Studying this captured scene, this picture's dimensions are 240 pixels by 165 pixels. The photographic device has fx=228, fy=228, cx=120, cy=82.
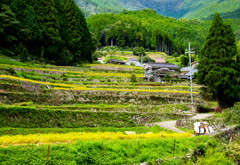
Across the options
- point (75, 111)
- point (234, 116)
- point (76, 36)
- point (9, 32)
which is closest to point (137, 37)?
point (76, 36)

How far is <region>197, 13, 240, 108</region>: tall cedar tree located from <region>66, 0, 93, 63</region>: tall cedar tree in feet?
107

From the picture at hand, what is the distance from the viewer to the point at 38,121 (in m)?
18.3

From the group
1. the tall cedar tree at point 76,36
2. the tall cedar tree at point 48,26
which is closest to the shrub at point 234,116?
the tall cedar tree at point 48,26

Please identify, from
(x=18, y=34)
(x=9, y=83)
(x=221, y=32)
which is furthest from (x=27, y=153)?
(x=18, y=34)

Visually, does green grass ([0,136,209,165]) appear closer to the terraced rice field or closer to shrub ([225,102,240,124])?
the terraced rice field

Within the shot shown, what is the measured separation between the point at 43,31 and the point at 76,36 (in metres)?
10.3

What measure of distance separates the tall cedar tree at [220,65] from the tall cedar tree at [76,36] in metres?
32.7

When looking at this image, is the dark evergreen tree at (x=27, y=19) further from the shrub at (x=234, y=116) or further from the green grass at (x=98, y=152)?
the green grass at (x=98, y=152)

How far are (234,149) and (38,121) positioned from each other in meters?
14.1

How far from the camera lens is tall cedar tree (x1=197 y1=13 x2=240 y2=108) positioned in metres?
28.2

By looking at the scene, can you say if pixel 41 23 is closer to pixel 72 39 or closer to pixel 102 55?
pixel 72 39

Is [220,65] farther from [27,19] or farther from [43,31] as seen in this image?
[27,19]

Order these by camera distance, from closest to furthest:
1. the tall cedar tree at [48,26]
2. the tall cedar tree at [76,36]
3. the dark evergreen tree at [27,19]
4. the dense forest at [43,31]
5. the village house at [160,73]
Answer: the dense forest at [43,31] < the dark evergreen tree at [27,19] < the tall cedar tree at [48,26] < the village house at [160,73] < the tall cedar tree at [76,36]

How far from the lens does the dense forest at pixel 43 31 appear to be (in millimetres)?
41062
